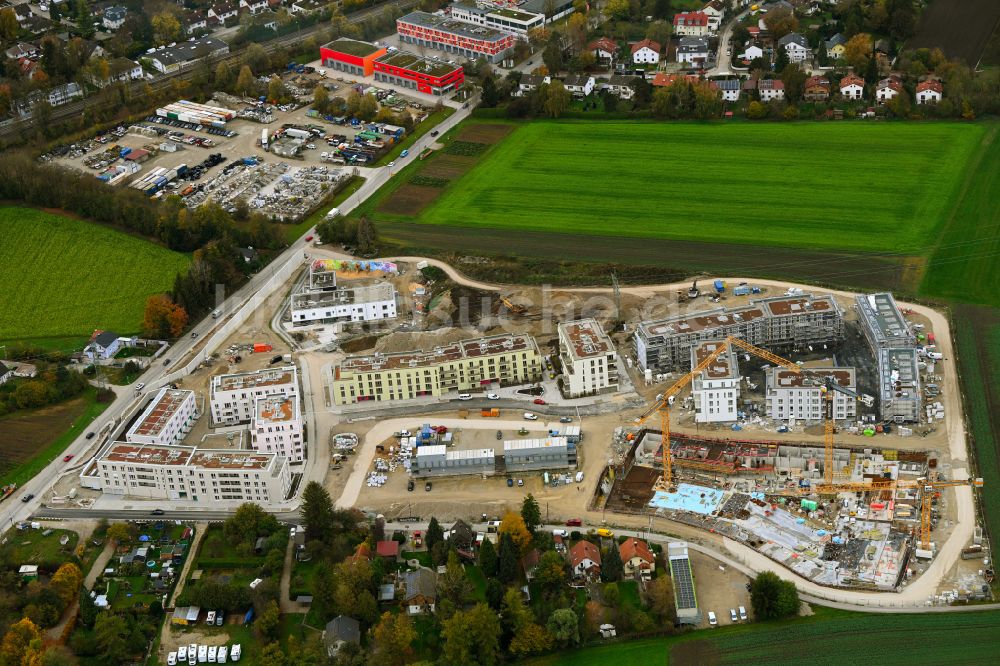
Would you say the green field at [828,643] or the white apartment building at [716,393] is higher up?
the white apartment building at [716,393]

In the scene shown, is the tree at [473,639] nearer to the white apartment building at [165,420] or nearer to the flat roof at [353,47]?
the white apartment building at [165,420]

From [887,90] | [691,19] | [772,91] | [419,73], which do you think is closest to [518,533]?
[772,91]

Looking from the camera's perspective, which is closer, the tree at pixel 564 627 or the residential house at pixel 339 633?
the tree at pixel 564 627

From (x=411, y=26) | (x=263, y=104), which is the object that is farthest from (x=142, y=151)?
(x=411, y=26)

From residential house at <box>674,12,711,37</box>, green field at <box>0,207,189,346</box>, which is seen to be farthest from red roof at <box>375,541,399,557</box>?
residential house at <box>674,12,711,37</box>

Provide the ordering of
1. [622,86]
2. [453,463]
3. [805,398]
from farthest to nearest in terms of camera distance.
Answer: [622,86] < [805,398] < [453,463]

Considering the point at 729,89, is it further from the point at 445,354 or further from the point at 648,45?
the point at 445,354

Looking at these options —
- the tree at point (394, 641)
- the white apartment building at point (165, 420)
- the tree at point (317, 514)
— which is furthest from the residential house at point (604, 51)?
the tree at point (394, 641)
